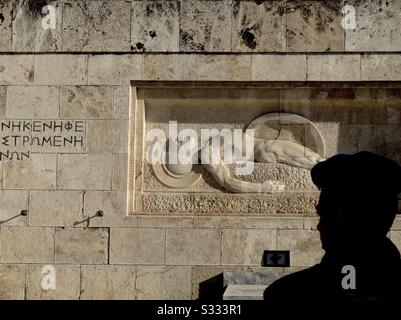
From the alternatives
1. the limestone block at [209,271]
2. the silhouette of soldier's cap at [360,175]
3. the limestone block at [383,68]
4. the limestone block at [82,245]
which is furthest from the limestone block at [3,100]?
the silhouette of soldier's cap at [360,175]

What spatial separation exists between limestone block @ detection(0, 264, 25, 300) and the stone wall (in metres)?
0.01

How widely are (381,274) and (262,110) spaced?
21.6ft

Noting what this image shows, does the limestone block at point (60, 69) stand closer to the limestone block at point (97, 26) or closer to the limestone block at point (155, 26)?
the limestone block at point (97, 26)

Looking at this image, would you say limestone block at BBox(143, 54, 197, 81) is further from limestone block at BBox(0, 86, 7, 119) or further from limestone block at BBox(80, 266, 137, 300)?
limestone block at BBox(80, 266, 137, 300)

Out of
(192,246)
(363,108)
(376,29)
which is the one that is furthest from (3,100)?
(376,29)

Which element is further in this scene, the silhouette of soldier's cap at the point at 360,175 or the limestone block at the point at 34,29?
the limestone block at the point at 34,29

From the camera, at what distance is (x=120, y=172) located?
27.2 feet

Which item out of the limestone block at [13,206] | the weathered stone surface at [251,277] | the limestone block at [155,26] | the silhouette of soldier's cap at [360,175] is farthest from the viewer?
the limestone block at [155,26]

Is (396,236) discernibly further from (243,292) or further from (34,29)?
(34,29)

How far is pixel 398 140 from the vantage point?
851 cm

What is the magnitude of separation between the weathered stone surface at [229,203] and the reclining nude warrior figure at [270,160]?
0.10m

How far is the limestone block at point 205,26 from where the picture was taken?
8.42 meters

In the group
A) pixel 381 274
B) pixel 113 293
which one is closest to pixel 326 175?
pixel 381 274
